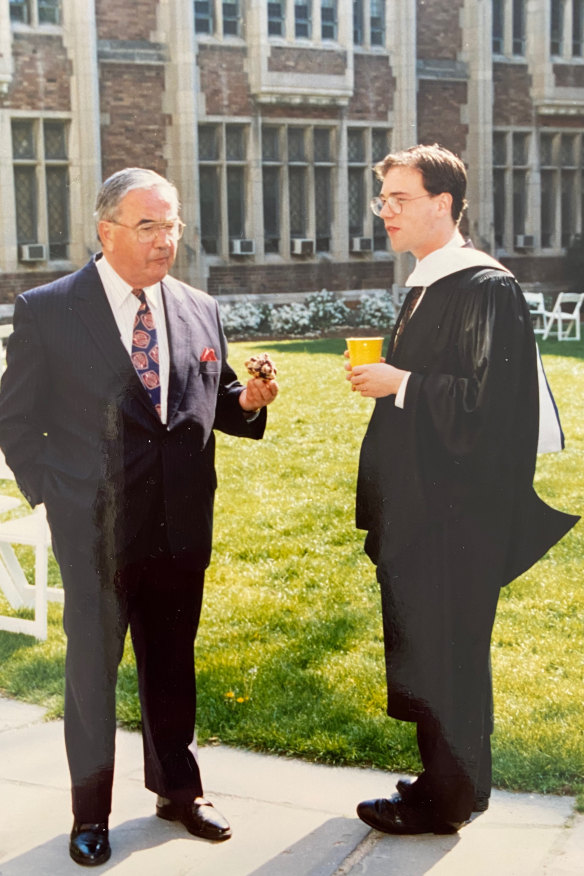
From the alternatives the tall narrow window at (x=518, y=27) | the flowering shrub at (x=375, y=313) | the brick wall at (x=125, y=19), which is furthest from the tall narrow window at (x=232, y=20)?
the tall narrow window at (x=518, y=27)

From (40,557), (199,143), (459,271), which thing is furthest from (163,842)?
(199,143)

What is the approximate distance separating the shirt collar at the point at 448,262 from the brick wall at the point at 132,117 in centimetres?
1731

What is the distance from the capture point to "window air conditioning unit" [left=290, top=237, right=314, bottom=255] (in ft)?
71.5

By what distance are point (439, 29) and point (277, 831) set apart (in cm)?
2162

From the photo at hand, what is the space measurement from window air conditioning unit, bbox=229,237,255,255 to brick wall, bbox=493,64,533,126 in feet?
20.1

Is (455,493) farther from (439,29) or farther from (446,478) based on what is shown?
(439,29)

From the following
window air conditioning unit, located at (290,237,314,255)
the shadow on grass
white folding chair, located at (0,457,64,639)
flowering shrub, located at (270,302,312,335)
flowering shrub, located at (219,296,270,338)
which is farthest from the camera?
window air conditioning unit, located at (290,237,314,255)

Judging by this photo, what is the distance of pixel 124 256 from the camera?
3383mm

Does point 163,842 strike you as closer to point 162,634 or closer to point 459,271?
point 162,634

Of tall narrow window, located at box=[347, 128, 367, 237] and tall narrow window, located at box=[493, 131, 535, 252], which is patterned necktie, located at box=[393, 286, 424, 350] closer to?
tall narrow window, located at box=[347, 128, 367, 237]

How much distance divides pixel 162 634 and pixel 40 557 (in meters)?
2.07

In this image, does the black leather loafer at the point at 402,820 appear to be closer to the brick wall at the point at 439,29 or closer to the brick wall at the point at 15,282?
the brick wall at the point at 15,282

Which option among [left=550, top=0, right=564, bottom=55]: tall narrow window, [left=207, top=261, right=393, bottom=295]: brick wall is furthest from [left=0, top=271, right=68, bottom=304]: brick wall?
[left=550, top=0, right=564, bottom=55]: tall narrow window

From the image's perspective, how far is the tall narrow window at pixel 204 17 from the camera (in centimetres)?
2069
